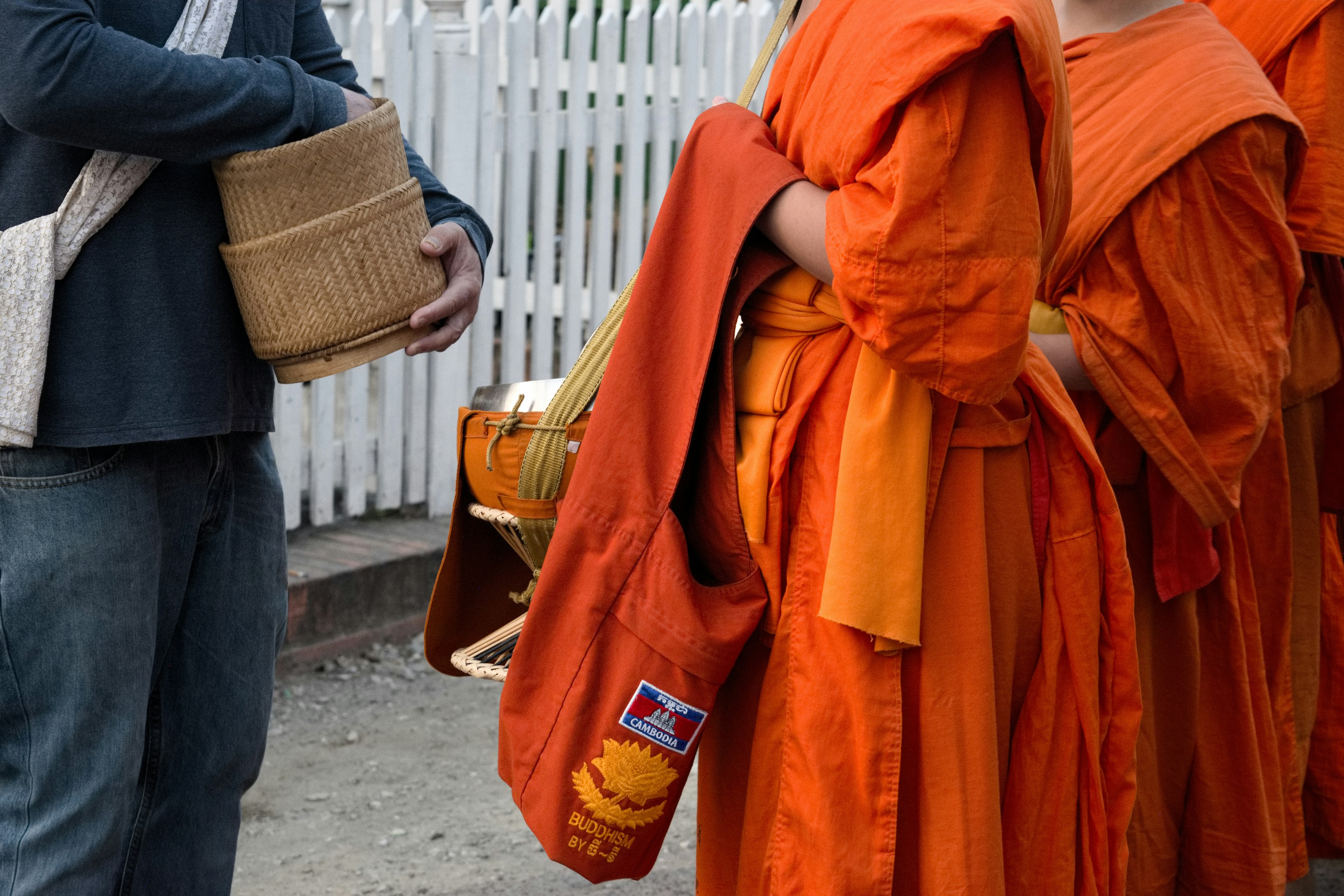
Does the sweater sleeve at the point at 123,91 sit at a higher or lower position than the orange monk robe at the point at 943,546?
higher

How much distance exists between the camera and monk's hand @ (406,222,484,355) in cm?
176

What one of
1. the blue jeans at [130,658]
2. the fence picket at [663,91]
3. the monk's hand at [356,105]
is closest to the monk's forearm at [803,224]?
the monk's hand at [356,105]

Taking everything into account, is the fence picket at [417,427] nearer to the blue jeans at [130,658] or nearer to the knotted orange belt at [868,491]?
the blue jeans at [130,658]

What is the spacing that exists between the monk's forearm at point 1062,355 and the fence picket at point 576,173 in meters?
2.86

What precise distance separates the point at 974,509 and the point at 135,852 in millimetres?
1234

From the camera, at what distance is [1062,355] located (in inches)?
74.9

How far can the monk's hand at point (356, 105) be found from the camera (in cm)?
173

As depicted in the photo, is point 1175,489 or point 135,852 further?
point 1175,489

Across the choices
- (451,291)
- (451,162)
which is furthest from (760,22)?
(451,291)

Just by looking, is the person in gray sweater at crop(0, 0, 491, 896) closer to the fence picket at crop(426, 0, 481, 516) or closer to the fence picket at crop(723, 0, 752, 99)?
the fence picket at crop(426, 0, 481, 516)

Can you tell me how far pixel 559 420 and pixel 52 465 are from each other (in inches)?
24.7

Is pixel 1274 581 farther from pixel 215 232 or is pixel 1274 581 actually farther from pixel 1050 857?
pixel 215 232

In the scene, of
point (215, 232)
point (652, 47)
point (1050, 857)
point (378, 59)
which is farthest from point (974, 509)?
point (378, 59)

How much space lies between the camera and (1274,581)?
2434 millimetres
